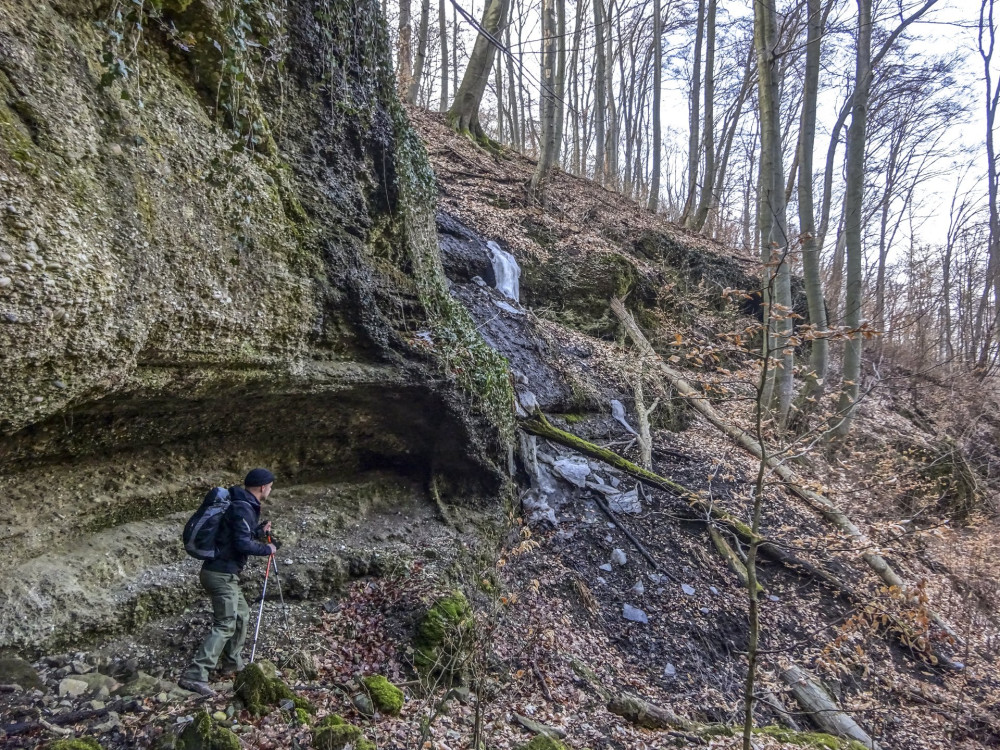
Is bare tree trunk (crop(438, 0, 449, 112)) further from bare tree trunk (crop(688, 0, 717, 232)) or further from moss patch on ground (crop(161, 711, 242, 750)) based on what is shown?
moss patch on ground (crop(161, 711, 242, 750))

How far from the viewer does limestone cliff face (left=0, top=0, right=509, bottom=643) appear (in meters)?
2.93

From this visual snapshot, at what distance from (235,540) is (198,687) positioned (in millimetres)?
914

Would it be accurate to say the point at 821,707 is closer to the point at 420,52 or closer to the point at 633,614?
the point at 633,614

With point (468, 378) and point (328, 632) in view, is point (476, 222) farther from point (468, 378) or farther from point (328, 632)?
point (328, 632)

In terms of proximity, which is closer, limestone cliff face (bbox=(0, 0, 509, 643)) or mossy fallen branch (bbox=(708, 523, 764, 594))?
limestone cliff face (bbox=(0, 0, 509, 643))

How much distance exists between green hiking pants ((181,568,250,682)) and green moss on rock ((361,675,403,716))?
3.01 feet

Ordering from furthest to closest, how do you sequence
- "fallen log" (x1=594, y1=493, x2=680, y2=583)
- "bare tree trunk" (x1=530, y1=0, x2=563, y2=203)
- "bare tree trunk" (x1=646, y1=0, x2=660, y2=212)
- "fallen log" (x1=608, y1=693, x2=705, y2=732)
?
1. "bare tree trunk" (x1=646, y1=0, x2=660, y2=212)
2. "bare tree trunk" (x1=530, y1=0, x2=563, y2=203)
3. "fallen log" (x1=594, y1=493, x2=680, y2=583)
4. "fallen log" (x1=608, y1=693, x2=705, y2=732)

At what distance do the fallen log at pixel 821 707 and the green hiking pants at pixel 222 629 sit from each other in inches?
203

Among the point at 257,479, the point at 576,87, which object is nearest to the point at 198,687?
the point at 257,479

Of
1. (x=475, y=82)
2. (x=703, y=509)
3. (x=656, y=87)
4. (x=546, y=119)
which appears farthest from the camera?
(x=656, y=87)

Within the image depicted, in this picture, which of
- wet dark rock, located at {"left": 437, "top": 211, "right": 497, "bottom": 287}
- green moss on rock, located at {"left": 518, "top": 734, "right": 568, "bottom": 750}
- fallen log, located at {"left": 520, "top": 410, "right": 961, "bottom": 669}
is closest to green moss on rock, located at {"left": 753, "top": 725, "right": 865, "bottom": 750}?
fallen log, located at {"left": 520, "top": 410, "right": 961, "bottom": 669}

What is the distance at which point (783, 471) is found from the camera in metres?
9.03

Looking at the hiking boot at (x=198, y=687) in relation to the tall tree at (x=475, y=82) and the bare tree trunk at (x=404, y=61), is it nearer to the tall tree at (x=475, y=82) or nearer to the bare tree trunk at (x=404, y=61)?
the tall tree at (x=475, y=82)

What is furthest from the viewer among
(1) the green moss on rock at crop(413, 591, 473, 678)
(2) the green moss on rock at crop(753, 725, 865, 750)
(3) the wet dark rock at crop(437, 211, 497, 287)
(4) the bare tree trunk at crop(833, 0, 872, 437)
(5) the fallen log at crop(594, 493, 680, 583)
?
(4) the bare tree trunk at crop(833, 0, 872, 437)
